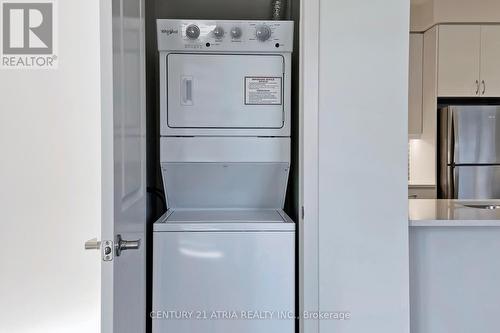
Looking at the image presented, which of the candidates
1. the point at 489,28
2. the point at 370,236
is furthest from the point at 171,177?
the point at 489,28

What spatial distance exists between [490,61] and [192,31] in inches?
112

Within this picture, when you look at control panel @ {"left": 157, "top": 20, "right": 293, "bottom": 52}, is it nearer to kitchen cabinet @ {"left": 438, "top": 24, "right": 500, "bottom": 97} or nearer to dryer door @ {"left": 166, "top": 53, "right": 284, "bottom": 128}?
dryer door @ {"left": 166, "top": 53, "right": 284, "bottom": 128}

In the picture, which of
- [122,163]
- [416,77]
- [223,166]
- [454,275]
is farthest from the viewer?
[416,77]

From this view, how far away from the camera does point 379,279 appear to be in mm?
1529

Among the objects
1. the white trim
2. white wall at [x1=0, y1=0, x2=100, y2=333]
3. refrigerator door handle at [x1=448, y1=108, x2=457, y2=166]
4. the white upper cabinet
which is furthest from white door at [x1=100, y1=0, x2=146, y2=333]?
the white upper cabinet

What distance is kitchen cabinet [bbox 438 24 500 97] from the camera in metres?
3.28

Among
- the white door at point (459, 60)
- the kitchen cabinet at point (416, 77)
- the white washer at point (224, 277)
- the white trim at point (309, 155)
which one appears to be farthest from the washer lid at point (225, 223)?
the white door at point (459, 60)

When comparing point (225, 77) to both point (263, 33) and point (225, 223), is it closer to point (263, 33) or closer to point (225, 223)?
point (263, 33)

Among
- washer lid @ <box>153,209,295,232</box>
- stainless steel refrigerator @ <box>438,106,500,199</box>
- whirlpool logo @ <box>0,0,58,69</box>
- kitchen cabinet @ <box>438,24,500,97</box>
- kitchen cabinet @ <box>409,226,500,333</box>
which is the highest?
kitchen cabinet @ <box>438,24,500,97</box>

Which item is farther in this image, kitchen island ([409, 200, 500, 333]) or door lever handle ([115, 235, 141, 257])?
kitchen island ([409, 200, 500, 333])

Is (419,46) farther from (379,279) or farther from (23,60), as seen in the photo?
(23,60)

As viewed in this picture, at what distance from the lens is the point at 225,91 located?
1.77 metres

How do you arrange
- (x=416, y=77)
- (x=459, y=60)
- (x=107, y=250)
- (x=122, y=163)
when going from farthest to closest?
(x=416, y=77) < (x=459, y=60) < (x=122, y=163) < (x=107, y=250)

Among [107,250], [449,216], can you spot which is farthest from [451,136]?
[107,250]
